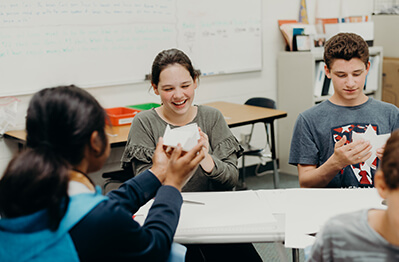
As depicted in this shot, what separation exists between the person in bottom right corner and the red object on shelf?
7.52 feet

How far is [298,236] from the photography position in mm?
1437

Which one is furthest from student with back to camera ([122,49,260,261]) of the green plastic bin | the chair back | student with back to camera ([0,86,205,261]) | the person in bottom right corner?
the chair back

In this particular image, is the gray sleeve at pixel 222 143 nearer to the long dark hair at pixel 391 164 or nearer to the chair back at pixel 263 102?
the long dark hair at pixel 391 164

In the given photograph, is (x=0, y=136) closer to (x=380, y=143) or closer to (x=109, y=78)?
(x=109, y=78)

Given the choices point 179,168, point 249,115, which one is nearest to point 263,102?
point 249,115

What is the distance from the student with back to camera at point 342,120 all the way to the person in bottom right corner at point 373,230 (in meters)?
0.93

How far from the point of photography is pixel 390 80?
4648mm

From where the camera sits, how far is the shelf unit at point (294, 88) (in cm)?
417

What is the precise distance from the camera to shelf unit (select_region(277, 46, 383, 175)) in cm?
417

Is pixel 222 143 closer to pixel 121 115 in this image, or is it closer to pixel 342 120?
pixel 342 120

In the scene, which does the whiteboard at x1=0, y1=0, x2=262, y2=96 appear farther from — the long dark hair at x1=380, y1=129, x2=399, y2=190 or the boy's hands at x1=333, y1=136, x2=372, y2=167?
the long dark hair at x1=380, y1=129, x2=399, y2=190

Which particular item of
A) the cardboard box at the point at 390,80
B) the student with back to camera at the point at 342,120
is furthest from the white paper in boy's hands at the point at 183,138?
the cardboard box at the point at 390,80

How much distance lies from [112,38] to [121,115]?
68 cm

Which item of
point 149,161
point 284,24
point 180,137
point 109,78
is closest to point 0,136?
point 109,78
